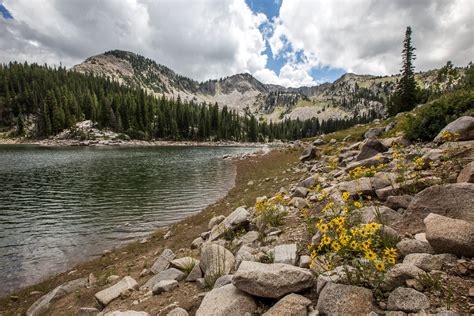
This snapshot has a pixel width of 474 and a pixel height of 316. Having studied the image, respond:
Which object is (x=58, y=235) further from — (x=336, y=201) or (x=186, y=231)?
(x=336, y=201)

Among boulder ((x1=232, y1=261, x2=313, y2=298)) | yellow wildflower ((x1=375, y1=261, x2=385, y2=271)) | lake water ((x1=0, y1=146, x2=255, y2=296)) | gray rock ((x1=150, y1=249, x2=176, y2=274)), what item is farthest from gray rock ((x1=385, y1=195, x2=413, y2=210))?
lake water ((x1=0, y1=146, x2=255, y2=296))

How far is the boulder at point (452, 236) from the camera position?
3.29 m

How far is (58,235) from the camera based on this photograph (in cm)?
1364

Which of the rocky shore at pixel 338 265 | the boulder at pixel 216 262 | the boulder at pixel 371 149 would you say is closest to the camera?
the rocky shore at pixel 338 265

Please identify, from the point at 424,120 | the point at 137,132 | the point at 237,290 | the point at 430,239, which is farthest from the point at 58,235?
the point at 137,132

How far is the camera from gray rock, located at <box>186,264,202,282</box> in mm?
5713

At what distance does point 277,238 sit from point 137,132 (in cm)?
12892

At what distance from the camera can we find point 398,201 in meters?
5.61

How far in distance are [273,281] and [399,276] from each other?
166 cm

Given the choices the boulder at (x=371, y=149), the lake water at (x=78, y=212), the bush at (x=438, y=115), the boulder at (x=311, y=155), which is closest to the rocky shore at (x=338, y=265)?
the lake water at (x=78, y=212)

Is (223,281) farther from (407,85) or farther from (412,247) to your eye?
(407,85)

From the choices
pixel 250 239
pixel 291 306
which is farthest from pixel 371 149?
pixel 291 306

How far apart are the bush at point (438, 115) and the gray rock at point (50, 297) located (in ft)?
51.9

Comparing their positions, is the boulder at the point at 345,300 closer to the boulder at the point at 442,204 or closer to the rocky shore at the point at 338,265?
the rocky shore at the point at 338,265
